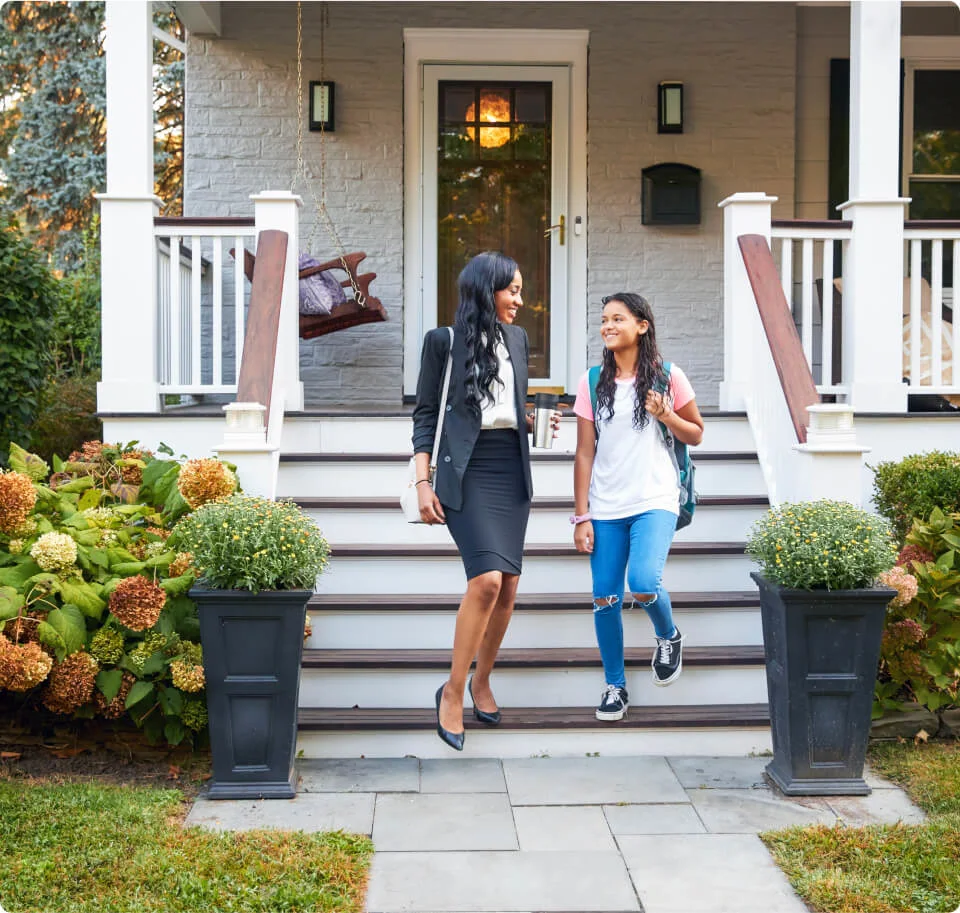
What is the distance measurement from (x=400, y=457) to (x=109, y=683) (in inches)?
72.9

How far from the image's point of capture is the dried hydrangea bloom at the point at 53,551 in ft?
12.8

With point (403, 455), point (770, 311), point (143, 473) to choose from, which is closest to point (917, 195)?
point (770, 311)

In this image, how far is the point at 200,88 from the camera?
755 cm

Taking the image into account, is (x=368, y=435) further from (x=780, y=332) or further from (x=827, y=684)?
(x=827, y=684)

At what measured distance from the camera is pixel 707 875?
10.1 feet

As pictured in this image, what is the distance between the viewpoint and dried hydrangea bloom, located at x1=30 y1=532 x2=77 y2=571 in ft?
12.8

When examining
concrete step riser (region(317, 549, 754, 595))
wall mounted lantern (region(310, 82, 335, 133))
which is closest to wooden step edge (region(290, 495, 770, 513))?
concrete step riser (region(317, 549, 754, 595))

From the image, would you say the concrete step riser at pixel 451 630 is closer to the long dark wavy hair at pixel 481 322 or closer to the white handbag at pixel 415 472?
the white handbag at pixel 415 472

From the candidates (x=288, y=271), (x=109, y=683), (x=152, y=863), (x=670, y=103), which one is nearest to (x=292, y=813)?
(x=152, y=863)

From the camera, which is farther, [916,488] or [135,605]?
[916,488]

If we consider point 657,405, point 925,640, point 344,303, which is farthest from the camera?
point 344,303

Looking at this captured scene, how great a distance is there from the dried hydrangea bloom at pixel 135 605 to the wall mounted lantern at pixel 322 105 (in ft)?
14.8

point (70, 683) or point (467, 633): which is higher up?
point (467, 633)

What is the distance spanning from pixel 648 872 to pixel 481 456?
4.54 feet
